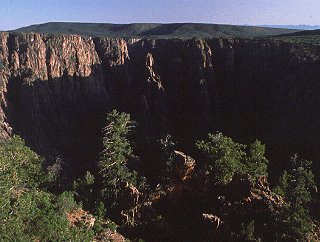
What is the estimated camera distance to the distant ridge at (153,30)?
110375 mm

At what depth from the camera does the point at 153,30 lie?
12038 cm

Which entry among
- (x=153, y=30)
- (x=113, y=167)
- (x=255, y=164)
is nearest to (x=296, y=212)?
(x=255, y=164)

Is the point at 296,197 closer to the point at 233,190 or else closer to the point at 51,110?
the point at 233,190

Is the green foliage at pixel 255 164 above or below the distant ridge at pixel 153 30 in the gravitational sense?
below

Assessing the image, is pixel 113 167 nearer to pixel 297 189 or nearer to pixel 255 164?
pixel 255 164

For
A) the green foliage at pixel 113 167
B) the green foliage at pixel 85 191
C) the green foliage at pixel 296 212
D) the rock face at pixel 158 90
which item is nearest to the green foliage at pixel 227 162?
the green foliage at pixel 296 212

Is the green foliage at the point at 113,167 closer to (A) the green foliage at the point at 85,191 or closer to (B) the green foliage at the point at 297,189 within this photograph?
(A) the green foliage at the point at 85,191

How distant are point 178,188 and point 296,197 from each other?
25.0 feet

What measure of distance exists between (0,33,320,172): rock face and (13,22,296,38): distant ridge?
41801 millimetres

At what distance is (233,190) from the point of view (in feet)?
87.3

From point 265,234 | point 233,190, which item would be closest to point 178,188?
point 233,190

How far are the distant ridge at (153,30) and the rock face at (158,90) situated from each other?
41801mm

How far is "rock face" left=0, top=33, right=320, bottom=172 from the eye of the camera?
5375cm

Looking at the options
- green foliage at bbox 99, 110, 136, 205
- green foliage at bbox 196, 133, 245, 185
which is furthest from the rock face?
green foliage at bbox 196, 133, 245, 185
